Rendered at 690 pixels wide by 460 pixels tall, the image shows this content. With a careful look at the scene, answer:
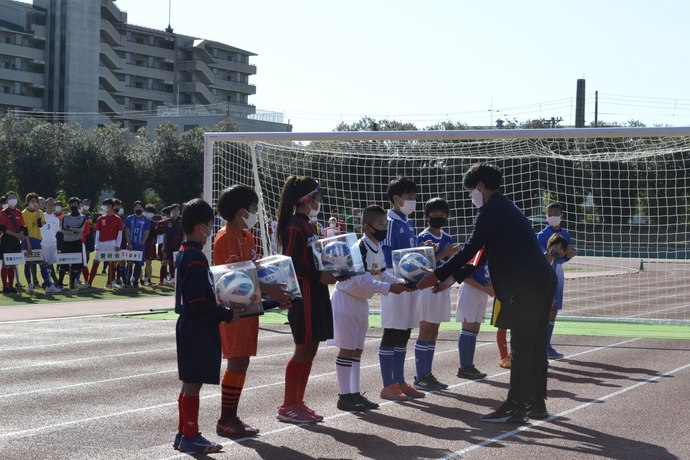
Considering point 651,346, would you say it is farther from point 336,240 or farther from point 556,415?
point 336,240

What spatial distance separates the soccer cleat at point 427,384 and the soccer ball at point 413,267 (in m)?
1.62

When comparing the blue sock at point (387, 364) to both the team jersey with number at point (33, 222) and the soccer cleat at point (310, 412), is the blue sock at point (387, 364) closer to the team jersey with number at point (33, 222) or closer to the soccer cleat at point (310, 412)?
the soccer cleat at point (310, 412)

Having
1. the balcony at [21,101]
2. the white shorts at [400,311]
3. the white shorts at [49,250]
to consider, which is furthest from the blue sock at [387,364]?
the balcony at [21,101]

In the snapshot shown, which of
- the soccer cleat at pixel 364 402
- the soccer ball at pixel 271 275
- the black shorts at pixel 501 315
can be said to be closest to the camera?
the soccer ball at pixel 271 275

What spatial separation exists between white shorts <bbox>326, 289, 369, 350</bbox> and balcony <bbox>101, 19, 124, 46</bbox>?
90615 mm

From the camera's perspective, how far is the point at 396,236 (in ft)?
25.8

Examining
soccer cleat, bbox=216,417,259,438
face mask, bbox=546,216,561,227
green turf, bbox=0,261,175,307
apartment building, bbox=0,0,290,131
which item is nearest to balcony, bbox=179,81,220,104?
apartment building, bbox=0,0,290,131

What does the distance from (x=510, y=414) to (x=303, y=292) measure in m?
2.00

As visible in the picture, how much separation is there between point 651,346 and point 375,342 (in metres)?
3.96

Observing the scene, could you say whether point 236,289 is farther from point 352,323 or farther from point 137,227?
point 137,227

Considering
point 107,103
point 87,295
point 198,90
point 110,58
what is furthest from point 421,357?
point 198,90

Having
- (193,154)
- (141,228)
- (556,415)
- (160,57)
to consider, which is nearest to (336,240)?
(556,415)

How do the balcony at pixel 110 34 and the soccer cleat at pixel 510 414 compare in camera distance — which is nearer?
the soccer cleat at pixel 510 414

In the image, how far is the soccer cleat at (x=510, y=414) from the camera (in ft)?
22.0
